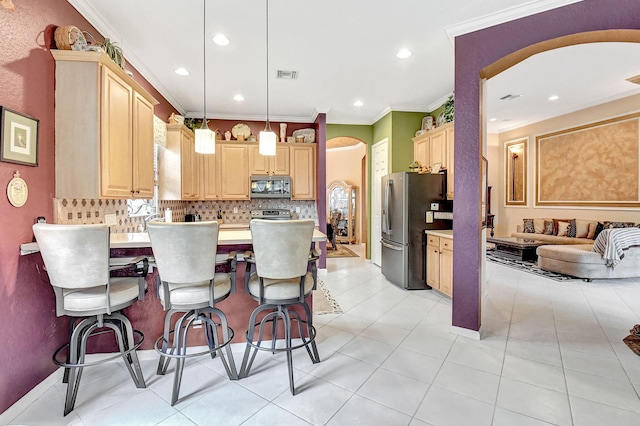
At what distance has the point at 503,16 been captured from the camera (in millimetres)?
2602

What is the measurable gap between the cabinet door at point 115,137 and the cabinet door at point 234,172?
286 centimetres

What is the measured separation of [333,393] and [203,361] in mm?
1119

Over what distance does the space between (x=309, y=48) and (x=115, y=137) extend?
2110mm

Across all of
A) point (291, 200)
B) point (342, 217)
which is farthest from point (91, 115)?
point (342, 217)

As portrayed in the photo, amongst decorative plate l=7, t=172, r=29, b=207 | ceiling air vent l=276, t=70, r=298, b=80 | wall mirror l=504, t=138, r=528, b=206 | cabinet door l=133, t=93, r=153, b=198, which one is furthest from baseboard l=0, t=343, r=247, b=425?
wall mirror l=504, t=138, r=528, b=206

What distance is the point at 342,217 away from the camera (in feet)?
32.0

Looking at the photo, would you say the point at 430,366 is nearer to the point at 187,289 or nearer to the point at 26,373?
the point at 187,289

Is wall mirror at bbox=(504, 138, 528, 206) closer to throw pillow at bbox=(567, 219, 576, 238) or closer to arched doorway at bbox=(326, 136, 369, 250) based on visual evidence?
throw pillow at bbox=(567, 219, 576, 238)

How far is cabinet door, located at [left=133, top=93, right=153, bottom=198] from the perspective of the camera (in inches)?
A: 106

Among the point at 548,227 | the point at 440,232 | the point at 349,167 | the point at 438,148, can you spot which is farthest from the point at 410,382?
the point at 349,167

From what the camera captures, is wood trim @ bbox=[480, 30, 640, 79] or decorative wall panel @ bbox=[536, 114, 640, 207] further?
decorative wall panel @ bbox=[536, 114, 640, 207]

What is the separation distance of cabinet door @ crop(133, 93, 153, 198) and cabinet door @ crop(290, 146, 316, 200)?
9.47 feet

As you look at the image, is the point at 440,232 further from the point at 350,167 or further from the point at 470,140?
the point at 350,167

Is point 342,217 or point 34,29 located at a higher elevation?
point 34,29
